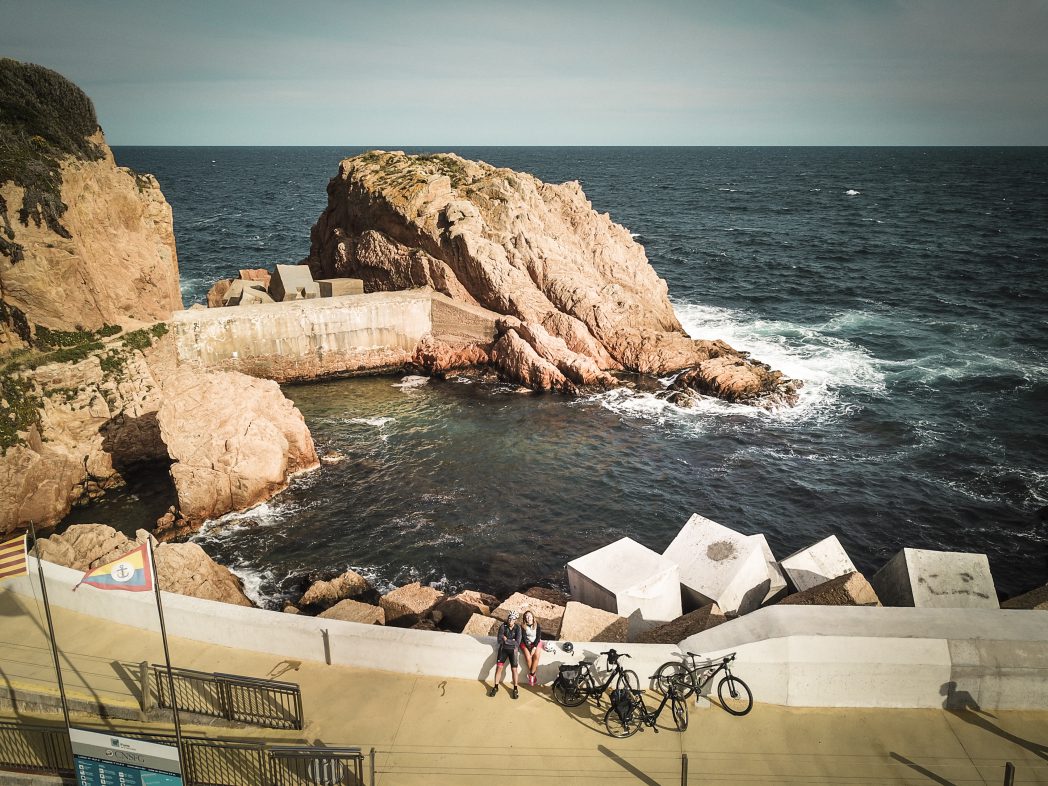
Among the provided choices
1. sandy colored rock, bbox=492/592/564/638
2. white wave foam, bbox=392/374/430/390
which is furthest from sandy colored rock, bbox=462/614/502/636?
white wave foam, bbox=392/374/430/390

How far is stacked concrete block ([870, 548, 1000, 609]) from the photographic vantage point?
1323 cm

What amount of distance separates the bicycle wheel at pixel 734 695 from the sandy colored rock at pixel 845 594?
Result: 2.23m

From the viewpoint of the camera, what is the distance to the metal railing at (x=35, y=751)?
10.3 metres

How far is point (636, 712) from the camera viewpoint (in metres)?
10.8

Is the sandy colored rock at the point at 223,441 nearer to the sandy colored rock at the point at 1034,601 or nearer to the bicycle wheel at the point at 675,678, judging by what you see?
the bicycle wheel at the point at 675,678

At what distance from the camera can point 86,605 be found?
13.5 metres

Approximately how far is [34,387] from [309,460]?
9829 mm

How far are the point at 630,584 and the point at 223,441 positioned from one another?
Answer: 16219 mm

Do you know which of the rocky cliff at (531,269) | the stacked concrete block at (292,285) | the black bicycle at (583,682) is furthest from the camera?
the stacked concrete block at (292,285)

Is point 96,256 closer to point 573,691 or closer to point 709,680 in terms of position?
point 573,691

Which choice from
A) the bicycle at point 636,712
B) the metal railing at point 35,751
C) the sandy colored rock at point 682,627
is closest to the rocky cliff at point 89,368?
the metal railing at point 35,751

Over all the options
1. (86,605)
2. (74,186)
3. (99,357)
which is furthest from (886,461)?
(74,186)

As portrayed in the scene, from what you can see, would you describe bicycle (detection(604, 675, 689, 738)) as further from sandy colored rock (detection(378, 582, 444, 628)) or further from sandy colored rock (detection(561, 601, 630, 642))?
sandy colored rock (detection(378, 582, 444, 628))

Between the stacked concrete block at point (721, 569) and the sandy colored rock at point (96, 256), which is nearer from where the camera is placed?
the stacked concrete block at point (721, 569)
